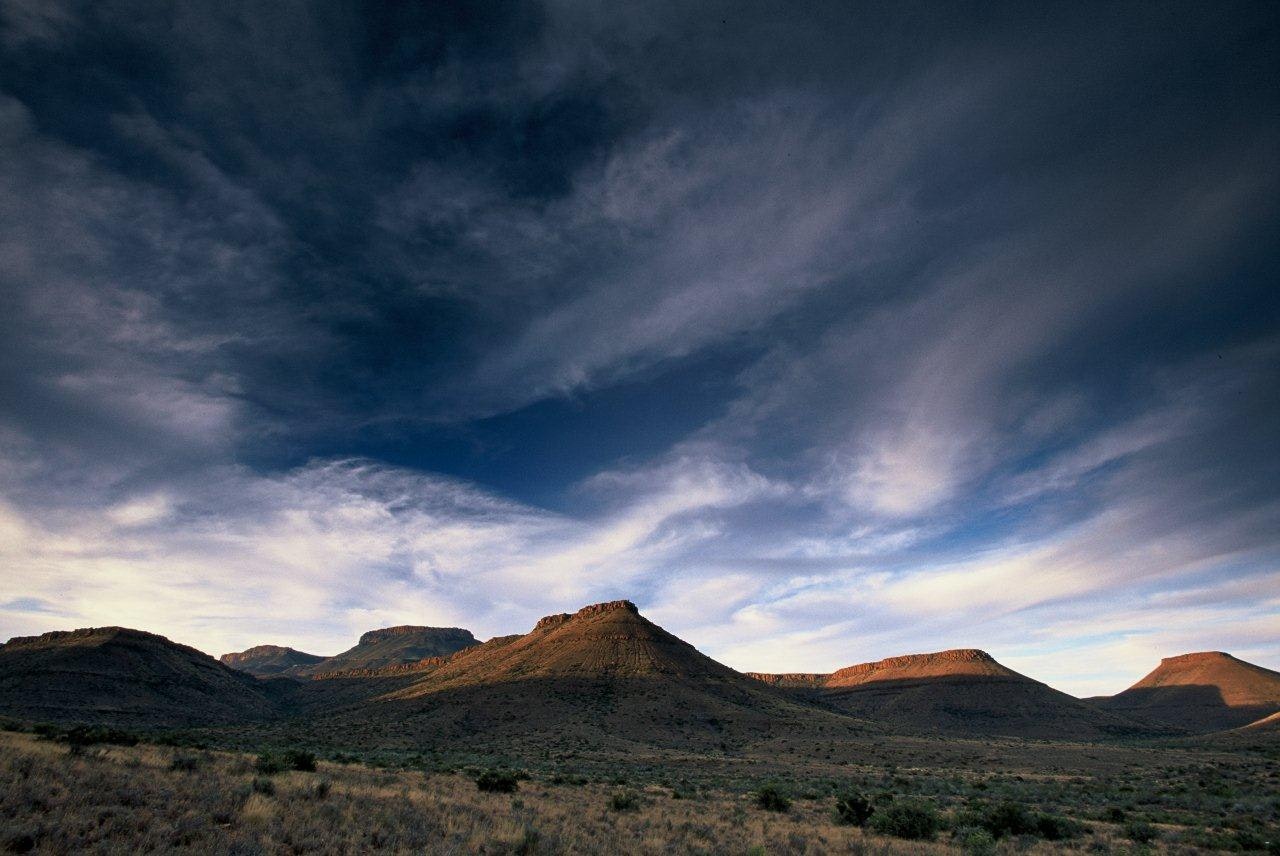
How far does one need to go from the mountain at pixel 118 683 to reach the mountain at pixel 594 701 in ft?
93.7

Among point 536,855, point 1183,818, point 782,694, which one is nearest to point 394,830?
point 536,855

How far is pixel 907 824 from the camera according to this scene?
18.0 meters

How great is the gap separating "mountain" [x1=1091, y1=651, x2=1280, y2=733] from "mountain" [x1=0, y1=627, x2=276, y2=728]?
21909 cm

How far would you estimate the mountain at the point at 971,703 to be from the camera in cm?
11906

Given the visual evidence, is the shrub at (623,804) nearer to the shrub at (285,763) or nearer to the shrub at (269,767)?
the shrub at (285,763)

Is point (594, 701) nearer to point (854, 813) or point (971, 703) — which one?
point (854, 813)

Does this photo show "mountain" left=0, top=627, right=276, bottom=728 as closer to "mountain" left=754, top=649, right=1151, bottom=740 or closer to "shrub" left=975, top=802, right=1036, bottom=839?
"shrub" left=975, top=802, right=1036, bottom=839

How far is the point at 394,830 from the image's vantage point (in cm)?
1247

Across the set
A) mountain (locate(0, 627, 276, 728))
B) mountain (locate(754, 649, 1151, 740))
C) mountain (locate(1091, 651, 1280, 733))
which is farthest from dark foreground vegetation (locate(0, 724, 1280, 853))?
mountain (locate(1091, 651, 1280, 733))

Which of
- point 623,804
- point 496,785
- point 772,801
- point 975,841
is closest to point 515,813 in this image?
point 623,804

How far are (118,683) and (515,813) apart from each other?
117144 mm

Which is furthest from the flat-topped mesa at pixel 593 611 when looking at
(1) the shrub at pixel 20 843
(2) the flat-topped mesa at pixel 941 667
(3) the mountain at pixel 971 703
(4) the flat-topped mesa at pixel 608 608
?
(1) the shrub at pixel 20 843

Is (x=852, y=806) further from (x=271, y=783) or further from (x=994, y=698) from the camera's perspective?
(x=994, y=698)

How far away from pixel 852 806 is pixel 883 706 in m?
156
